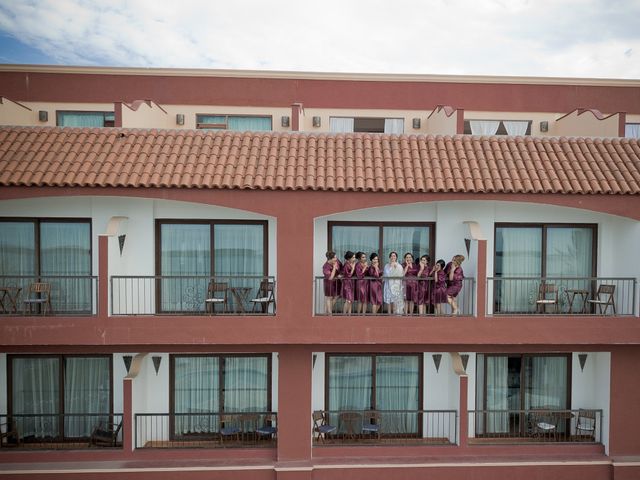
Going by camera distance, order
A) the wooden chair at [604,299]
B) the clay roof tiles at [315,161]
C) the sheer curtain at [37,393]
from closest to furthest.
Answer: the clay roof tiles at [315,161] → the wooden chair at [604,299] → the sheer curtain at [37,393]

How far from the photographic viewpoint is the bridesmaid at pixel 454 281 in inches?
473

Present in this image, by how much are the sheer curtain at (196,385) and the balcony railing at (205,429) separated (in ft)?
0.71

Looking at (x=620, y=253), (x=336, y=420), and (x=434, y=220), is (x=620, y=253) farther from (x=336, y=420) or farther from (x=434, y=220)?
(x=336, y=420)

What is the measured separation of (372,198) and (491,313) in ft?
15.8

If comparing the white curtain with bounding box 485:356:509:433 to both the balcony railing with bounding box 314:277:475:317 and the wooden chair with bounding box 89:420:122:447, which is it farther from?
the wooden chair with bounding box 89:420:122:447

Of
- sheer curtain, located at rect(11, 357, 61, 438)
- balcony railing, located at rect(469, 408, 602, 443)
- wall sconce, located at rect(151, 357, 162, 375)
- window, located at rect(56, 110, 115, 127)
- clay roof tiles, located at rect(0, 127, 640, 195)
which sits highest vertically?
window, located at rect(56, 110, 115, 127)

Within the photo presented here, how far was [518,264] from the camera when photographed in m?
13.4

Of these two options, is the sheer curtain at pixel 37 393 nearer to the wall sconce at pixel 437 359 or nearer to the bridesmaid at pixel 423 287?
the bridesmaid at pixel 423 287

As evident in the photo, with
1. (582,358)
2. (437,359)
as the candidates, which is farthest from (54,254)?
(582,358)

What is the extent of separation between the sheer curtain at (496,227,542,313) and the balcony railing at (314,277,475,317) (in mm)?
1571

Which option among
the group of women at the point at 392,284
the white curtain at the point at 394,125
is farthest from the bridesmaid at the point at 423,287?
the white curtain at the point at 394,125

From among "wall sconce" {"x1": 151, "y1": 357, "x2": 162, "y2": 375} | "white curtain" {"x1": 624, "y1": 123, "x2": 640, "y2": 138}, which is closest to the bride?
"wall sconce" {"x1": 151, "y1": 357, "x2": 162, "y2": 375}

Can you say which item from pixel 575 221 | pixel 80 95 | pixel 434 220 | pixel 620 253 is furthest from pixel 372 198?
pixel 80 95

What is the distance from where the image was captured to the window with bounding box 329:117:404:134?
18.6 meters
